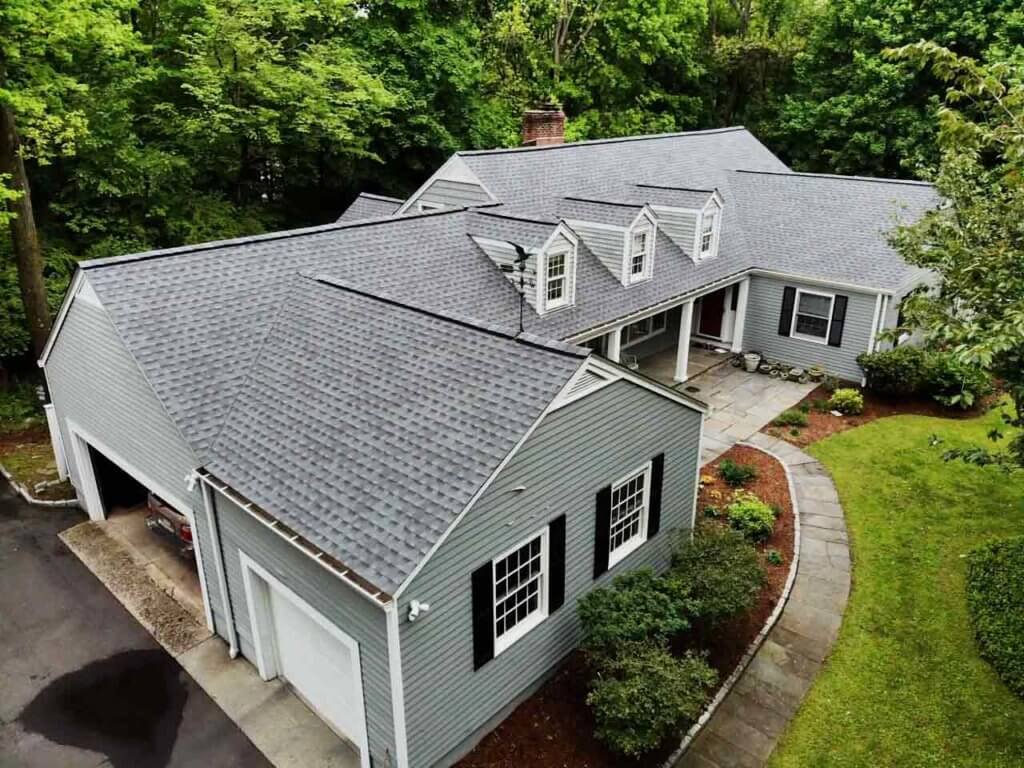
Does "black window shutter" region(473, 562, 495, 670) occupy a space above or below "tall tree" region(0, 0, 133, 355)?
below

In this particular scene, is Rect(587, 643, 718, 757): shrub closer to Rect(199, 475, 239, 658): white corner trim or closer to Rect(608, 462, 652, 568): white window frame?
Rect(608, 462, 652, 568): white window frame

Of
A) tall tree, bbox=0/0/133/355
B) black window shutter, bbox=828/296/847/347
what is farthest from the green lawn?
tall tree, bbox=0/0/133/355

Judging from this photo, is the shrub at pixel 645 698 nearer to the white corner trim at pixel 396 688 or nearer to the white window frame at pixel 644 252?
the white corner trim at pixel 396 688

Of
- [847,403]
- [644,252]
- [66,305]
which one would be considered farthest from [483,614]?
[847,403]

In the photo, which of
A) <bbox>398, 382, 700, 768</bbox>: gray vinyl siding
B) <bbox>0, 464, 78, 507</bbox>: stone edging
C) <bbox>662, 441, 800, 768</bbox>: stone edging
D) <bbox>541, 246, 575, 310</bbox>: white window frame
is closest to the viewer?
<bbox>398, 382, 700, 768</bbox>: gray vinyl siding

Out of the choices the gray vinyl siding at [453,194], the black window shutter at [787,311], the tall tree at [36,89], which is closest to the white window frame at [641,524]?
the gray vinyl siding at [453,194]
